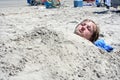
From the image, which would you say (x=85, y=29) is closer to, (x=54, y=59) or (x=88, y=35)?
(x=88, y=35)

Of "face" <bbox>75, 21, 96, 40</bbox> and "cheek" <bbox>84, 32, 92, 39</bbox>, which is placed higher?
"face" <bbox>75, 21, 96, 40</bbox>

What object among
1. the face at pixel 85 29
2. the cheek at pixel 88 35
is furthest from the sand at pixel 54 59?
the cheek at pixel 88 35

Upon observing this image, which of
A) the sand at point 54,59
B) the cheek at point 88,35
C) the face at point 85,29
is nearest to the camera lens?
the sand at point 54,59

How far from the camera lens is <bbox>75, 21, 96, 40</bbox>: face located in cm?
546

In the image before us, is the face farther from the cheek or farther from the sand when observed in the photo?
the sand

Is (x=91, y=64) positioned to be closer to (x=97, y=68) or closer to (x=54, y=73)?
(x=97, y=68)

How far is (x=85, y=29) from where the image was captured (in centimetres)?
558

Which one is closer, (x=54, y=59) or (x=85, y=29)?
(x=54, y=59)

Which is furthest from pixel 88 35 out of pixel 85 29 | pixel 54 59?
pixel 54 59

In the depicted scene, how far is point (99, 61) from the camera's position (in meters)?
4.66

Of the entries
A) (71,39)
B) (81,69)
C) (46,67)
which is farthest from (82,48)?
(46,67)

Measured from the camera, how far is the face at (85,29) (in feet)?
17.9

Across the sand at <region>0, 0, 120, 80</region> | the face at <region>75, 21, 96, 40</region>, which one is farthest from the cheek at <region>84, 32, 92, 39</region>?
the sand at <region>0, 0, 120, 80</region>

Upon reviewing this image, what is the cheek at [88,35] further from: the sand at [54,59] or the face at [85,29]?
the sand at [54,59]
